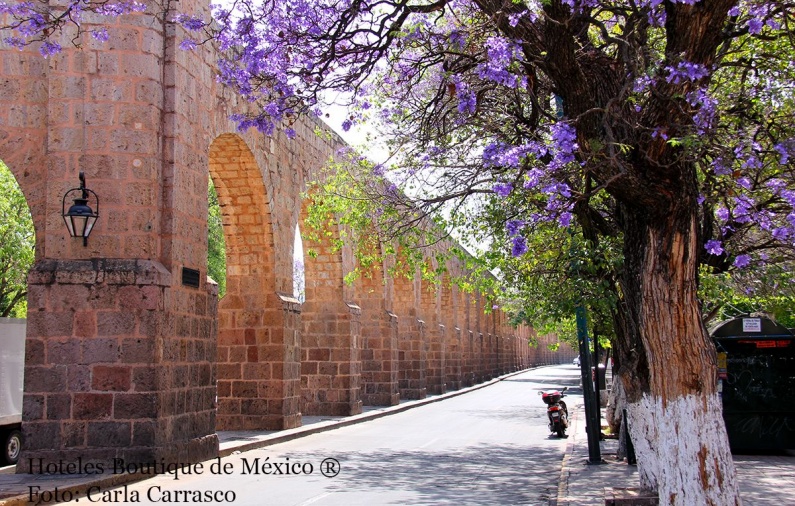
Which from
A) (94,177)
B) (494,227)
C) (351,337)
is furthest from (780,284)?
(351,337)

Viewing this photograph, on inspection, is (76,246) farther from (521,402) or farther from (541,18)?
(521,402)

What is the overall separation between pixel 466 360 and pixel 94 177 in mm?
29433

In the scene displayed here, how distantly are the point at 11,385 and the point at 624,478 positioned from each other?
370 inches

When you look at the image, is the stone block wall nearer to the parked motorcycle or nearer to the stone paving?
the stone paving

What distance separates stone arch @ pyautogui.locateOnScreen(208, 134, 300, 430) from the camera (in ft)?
49.4

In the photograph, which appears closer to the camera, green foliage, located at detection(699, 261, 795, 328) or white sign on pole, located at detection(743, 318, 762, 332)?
green foliage, located at detection(699, 261, 795, 328)

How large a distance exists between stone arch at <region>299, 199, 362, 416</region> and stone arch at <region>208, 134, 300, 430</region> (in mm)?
4005

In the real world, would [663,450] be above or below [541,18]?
below

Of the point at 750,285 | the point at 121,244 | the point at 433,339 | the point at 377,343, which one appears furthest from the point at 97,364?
the point at 433,339

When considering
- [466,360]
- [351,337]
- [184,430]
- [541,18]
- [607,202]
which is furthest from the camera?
[466,360]

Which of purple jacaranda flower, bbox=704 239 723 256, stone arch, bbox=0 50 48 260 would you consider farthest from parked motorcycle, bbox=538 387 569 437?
stone arch, bbox=0 50 48 260

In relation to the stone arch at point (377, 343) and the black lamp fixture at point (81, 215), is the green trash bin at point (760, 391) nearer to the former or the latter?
the black lamp fixture at point (81, 215)

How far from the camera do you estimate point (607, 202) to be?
8820mm

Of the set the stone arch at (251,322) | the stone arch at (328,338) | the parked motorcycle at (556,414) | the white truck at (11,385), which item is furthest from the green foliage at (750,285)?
the white truck at (11,385)
